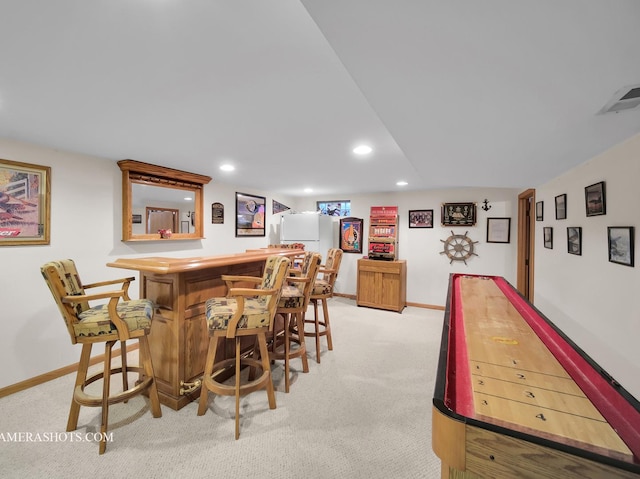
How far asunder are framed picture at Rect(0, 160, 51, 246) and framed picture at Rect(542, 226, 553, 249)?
508cm

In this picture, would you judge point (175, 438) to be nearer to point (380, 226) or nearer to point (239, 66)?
point (239, 66)

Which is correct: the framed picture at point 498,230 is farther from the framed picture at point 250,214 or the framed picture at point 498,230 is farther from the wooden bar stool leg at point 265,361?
the wooden bar stool leg at point 265,361

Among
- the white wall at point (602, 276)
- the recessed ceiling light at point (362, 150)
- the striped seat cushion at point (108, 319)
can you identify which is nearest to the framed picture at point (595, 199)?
the white wall at point (602, 276)

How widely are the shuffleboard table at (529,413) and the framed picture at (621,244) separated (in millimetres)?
715

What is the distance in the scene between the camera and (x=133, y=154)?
284 cm

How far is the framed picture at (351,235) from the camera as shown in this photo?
587 cm

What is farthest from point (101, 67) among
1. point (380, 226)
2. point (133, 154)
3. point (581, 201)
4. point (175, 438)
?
point (380, 226)

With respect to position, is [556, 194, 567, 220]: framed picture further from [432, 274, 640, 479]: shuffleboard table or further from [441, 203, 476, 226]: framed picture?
[441, 203, 476, 226]: framed picture

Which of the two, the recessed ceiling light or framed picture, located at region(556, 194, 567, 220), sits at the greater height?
the recessed ceiling light

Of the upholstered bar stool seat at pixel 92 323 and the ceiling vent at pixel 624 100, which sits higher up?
the ceiling vent at pixel 624 100

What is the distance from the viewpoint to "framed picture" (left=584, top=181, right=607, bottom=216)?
1918 mm

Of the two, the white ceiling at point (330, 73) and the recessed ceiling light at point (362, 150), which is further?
the recessed ceiling light at point (362, 150)

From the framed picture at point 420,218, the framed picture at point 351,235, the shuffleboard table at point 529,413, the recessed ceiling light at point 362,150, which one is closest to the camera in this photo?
the shuffleboard table at point 529,413

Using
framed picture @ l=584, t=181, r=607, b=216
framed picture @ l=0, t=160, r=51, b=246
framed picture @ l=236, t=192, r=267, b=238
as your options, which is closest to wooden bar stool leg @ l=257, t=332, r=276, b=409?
framed picture @ l=0, t=160, r=51, b=246
